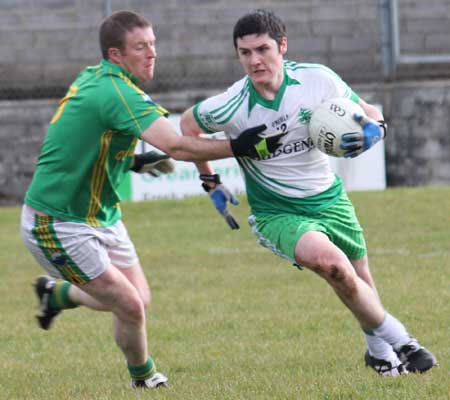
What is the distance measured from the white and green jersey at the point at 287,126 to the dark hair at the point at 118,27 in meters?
0.63

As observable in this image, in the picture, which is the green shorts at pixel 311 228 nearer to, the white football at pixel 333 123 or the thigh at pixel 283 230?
the thigh at pixel 283 230

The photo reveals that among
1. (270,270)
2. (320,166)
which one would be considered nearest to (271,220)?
(320,166)

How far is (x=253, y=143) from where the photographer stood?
6148 mm

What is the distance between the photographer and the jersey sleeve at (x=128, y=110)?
6.24 metres

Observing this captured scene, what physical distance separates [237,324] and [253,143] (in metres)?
3.03

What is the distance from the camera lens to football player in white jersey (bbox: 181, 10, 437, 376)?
256 inches

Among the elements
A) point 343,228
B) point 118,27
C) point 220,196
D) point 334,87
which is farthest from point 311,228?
point 118,27

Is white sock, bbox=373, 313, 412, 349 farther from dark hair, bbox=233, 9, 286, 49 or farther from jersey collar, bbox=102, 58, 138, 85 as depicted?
jersey collar, bbox=102, 58, 138, 85

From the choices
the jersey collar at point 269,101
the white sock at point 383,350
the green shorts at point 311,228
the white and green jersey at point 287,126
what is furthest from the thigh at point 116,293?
the white sock at point 383,350

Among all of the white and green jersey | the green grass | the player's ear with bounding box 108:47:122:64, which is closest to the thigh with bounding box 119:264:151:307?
the green grass

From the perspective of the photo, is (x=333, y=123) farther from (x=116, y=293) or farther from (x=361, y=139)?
(x=116, y=293)

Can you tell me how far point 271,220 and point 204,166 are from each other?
1.87 feet

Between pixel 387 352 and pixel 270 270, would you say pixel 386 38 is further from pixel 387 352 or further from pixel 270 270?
pixel 387 352

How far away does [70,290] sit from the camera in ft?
23.9
